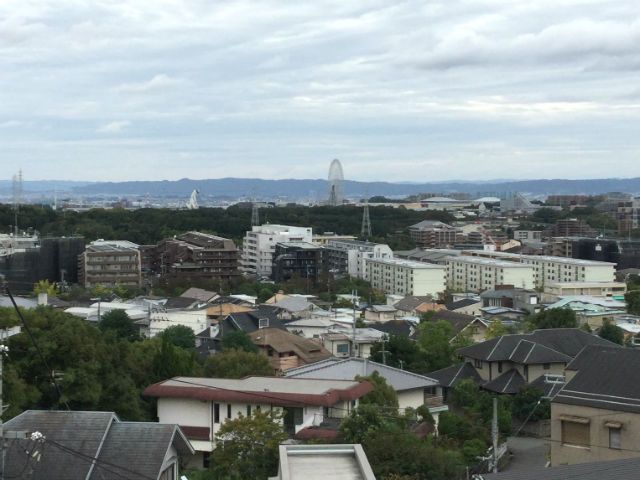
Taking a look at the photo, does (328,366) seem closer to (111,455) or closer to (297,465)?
(111,455)

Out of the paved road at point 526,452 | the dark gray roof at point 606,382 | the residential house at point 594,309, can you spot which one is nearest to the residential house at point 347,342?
the paved road at point 526,452

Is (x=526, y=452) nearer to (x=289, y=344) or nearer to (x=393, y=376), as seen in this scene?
(x=393, y=376)

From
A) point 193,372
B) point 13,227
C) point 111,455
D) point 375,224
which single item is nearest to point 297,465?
point 111,455

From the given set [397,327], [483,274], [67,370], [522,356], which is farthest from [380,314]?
[67,370]

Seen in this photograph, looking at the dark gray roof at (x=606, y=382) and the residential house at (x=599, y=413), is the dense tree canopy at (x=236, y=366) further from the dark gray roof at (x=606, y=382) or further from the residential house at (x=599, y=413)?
the residential house at (x=599, y=413)

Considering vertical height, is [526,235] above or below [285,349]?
below
